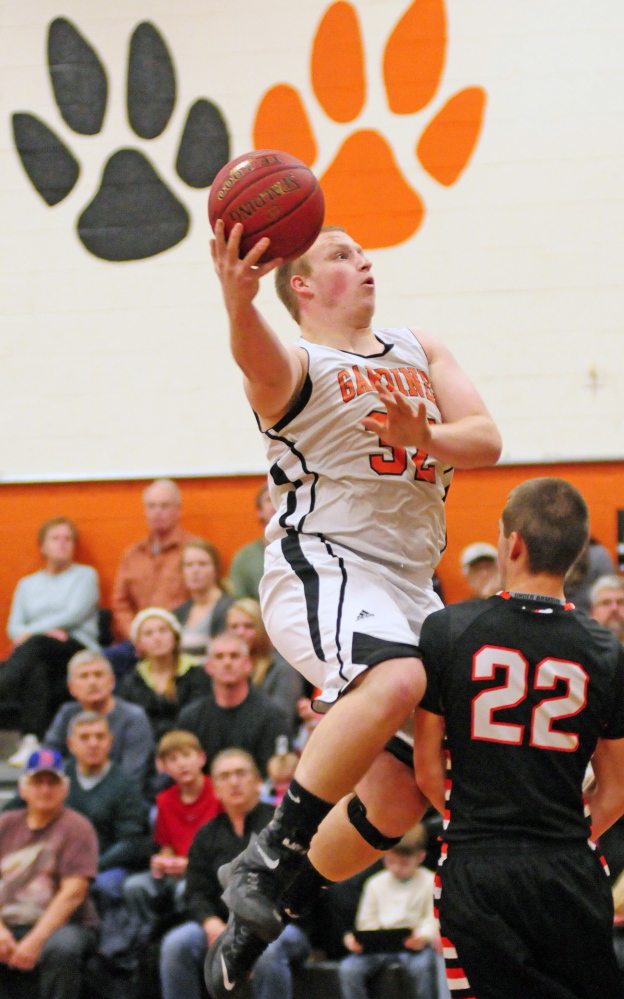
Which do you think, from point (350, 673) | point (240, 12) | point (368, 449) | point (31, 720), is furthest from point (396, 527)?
point (240, 12)

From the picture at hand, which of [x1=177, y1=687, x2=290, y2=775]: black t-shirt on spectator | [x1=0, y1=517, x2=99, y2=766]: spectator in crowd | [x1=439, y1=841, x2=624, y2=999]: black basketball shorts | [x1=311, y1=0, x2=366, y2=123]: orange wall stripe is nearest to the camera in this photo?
[x1=439, y1=841, x2=624, y2=999]: black basketball shorts

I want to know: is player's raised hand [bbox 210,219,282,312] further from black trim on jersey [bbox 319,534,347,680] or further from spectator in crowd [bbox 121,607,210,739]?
spectator in crowd [bbox 121,607,210,739]

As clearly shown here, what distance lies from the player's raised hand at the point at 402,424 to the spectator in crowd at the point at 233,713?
396 centimetres

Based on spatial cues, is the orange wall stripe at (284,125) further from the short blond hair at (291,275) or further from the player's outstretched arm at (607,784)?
the player's outstretched arm at (607,784)

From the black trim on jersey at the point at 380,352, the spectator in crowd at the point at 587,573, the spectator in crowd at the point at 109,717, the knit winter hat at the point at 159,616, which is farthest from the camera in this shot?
the knit winter hat at the point at 159,616

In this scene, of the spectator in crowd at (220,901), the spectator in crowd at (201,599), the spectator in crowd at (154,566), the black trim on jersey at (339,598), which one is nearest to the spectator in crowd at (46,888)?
the spectator in crowd at (220,901)

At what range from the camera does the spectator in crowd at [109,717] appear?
285 inches

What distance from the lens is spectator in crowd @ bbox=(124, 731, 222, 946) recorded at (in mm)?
6469

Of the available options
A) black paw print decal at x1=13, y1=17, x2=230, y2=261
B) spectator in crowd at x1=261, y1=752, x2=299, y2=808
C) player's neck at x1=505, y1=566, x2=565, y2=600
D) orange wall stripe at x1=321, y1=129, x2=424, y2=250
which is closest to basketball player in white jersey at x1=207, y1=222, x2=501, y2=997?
player's neck at x1=505, y1=566, x2=565, y2=600

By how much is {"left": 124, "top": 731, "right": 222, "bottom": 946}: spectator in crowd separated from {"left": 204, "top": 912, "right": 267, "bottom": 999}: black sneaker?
2.95 meters

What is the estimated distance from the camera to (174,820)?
674 cm

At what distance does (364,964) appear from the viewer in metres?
5.99

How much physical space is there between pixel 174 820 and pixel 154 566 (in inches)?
114

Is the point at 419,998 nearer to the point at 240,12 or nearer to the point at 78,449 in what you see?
the point at 78,449
